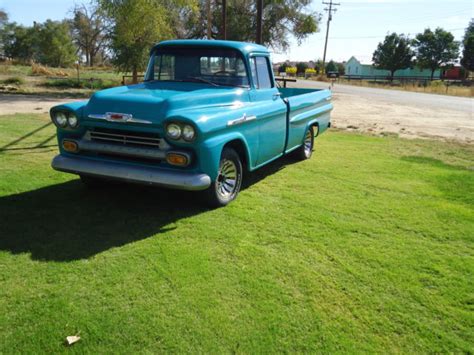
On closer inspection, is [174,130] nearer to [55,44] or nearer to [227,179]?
[227,179]

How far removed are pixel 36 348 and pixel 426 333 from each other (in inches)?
98.0

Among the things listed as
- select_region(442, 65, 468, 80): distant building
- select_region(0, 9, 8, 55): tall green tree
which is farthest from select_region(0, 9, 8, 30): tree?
select_region(442, 65, 468, 80): distant building

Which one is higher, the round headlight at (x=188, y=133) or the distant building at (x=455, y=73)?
the distant building at (x=455, y=73)

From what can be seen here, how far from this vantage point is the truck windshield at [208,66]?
17.6 feet

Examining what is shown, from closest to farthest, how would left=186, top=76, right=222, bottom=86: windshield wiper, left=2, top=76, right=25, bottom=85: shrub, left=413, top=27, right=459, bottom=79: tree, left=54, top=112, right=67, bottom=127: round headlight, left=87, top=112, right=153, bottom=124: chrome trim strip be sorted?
left=87, top=112, right=153, bottom=124: chrome trim strip, left=54, top=112, right=67, bottom=127: round headlight, left=186, top=76, right=222, bottom=86: windshield wiper, left=2, top=76, right=25, bottom=85: shrub, left=413, top=27, right=459, bottom=79: tree

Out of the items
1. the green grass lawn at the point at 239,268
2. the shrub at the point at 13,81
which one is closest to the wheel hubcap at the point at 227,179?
the green grass lawn at the point at 239,268

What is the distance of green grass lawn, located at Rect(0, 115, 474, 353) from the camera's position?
8.90 ft

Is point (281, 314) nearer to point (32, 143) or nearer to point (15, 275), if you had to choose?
point (15, 275)

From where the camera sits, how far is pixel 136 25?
53.0 feet

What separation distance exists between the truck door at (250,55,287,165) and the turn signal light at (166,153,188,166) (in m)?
1.40

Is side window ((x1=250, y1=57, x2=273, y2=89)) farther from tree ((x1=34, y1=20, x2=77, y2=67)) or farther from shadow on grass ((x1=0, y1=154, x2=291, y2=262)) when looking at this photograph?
tree ((x1=34, y1=20, x2=77, y2=67))

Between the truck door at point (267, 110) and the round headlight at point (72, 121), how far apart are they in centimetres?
209

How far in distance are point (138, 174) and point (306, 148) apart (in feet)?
13.3

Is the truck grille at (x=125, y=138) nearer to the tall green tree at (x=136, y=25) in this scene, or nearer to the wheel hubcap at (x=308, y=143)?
the wheel hubcap at (x=308, y=143)
